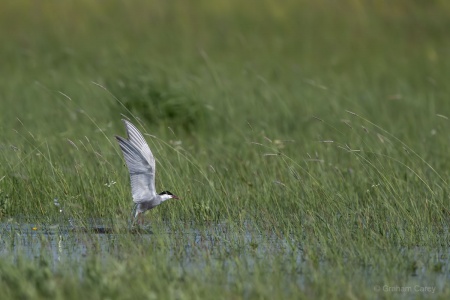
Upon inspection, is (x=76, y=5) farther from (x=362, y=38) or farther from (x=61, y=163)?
(x=61, y=163)

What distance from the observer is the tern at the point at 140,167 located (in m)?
Result: 8.03

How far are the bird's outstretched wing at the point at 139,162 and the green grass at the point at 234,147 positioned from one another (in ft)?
0.90

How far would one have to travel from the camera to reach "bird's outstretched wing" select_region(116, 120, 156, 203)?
802 centimetres

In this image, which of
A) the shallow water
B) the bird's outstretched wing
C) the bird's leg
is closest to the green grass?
the shallow water

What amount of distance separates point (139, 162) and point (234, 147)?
13.5ft

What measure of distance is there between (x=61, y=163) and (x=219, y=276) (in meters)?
4.10

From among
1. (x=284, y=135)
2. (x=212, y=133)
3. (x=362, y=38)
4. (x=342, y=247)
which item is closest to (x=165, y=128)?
(x=212, y=133)

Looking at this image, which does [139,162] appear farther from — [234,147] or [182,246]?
[234,147]

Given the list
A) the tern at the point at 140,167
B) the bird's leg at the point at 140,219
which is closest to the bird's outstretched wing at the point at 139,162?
the tern at the point at 140,167

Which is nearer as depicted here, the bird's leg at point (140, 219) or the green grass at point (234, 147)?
the green grass at point (234, 147)

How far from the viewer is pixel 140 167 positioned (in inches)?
320

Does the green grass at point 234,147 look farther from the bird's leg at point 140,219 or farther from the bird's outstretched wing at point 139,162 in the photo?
the bird's outstretched wing at point 139,162

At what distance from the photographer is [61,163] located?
1040 centimetres

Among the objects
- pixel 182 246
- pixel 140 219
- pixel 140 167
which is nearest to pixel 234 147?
pixel 140 219
